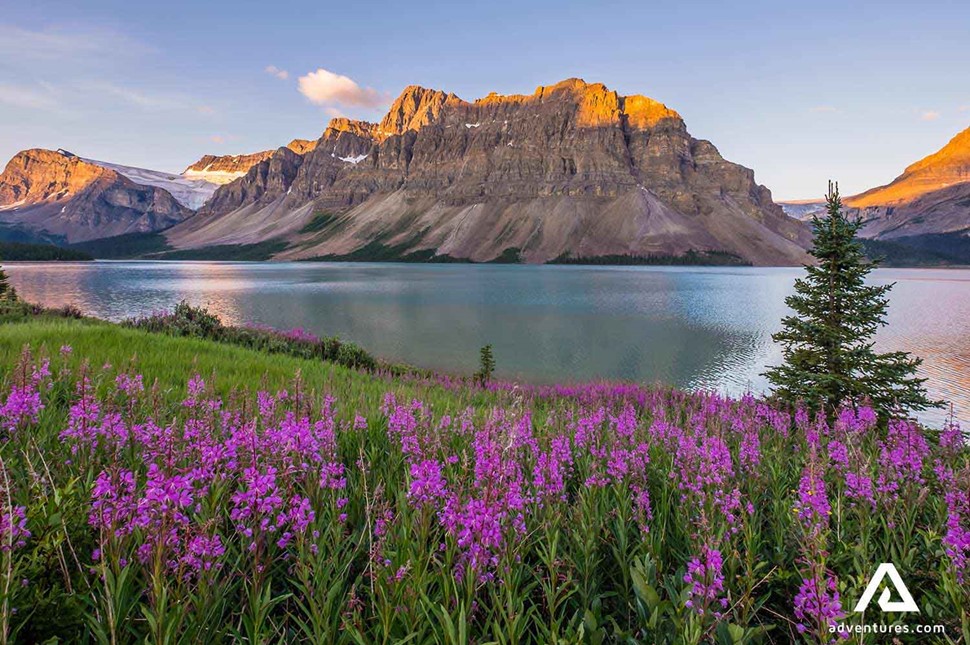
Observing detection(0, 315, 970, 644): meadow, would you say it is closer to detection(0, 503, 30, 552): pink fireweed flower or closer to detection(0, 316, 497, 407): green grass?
detection(0, 503, 30, 552): pink fireweed flower

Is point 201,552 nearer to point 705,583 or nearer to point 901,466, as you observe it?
point 705,583

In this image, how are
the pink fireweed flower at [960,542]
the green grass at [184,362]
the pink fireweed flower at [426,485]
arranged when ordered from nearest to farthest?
the pink fireweed flower at [960,542] → the pink fireweed flower at [426,485] → the green grass at [184,362]

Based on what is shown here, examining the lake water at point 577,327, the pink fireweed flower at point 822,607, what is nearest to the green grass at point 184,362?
the pink fireweed flower at point 822,607

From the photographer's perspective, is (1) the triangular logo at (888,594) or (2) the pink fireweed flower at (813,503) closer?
(1) the triangular logo at (888,594)

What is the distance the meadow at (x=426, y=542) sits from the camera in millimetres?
2506

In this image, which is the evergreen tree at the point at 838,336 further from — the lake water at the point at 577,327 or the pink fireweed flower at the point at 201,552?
the pink fireweed flower at the point at 201,552

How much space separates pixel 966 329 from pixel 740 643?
6989 centimetres

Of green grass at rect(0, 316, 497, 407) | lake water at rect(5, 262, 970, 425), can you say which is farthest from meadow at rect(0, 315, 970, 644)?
lake water at rect(5, 262, 970, 425)

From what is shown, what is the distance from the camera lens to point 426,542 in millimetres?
3492

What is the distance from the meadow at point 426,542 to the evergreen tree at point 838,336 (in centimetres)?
854

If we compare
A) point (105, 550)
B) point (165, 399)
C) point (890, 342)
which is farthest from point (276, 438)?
point (890, 342)

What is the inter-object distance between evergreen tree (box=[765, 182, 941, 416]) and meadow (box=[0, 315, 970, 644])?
8539mm

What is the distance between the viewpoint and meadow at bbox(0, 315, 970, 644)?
251cm

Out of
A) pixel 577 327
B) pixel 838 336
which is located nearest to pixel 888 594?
pixel 838 336
